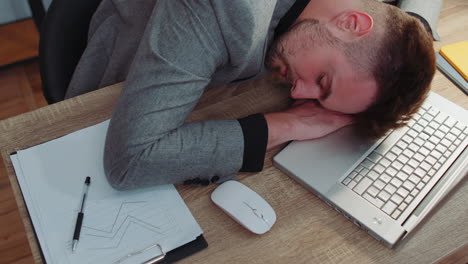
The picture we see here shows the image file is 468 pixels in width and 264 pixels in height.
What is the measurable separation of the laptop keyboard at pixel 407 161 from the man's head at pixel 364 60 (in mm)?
53

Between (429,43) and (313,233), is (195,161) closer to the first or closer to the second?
(313,233)

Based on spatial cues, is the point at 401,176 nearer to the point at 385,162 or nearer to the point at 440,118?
the point at 385,162

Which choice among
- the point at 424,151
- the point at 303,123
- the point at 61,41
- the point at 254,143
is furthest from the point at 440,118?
the point at 61,41

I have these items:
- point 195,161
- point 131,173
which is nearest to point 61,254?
point 131,173

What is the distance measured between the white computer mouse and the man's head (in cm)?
29

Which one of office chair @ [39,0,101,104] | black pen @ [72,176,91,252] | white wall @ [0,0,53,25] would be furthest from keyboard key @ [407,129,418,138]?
white wall @ [0,0,53,25]

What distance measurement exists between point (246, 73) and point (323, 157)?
0.27 meters

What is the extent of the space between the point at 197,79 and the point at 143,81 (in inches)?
4.0

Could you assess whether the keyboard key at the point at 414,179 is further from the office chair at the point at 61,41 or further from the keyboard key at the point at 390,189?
the office chair at the point at 61,41

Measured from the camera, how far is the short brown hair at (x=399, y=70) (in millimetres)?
813

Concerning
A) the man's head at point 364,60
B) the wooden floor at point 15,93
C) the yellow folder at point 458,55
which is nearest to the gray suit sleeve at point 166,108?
the man's head at point 364,60

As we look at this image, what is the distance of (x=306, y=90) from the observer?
91 centimetres

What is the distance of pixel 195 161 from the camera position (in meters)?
0.76

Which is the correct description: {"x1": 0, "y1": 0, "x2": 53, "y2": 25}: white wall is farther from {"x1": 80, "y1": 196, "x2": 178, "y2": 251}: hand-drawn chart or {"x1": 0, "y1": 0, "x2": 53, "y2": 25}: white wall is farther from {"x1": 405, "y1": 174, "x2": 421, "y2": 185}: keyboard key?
{"x1": 405, "y1": 174, "x2": 421, "y2": 185}: keyboard key
